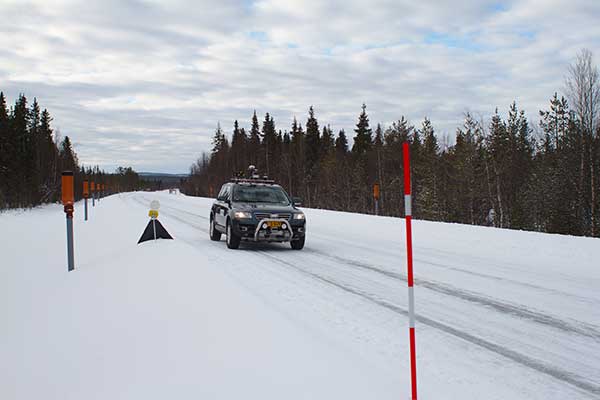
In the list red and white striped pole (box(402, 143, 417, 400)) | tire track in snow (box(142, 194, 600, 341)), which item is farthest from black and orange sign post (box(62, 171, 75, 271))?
red and white striped pole (box(402, 143, 417, 400))

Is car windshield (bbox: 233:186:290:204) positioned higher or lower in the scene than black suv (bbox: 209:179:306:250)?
higher

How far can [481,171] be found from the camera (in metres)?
41.2

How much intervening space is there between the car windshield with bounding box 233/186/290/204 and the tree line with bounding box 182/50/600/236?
16.9 feet

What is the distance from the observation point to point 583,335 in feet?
17.1

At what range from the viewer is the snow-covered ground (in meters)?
3.94

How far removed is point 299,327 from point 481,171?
3898cm

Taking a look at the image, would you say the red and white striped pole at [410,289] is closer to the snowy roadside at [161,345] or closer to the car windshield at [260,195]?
the snowy roadside at [161,345]

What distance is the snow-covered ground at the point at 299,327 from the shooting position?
394cm

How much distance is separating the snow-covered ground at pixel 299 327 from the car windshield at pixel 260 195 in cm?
281

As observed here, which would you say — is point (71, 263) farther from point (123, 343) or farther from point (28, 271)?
point (123, 343)

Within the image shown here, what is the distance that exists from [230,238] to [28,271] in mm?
4532

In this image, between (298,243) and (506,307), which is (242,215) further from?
(506,307)

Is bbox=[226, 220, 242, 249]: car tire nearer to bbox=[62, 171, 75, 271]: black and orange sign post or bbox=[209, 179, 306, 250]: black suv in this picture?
bbox=[209, 179, 306, 250]: black suv

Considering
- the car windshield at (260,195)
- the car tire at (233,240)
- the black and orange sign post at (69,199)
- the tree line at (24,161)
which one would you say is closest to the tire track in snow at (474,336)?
the car tire at (233,240)
